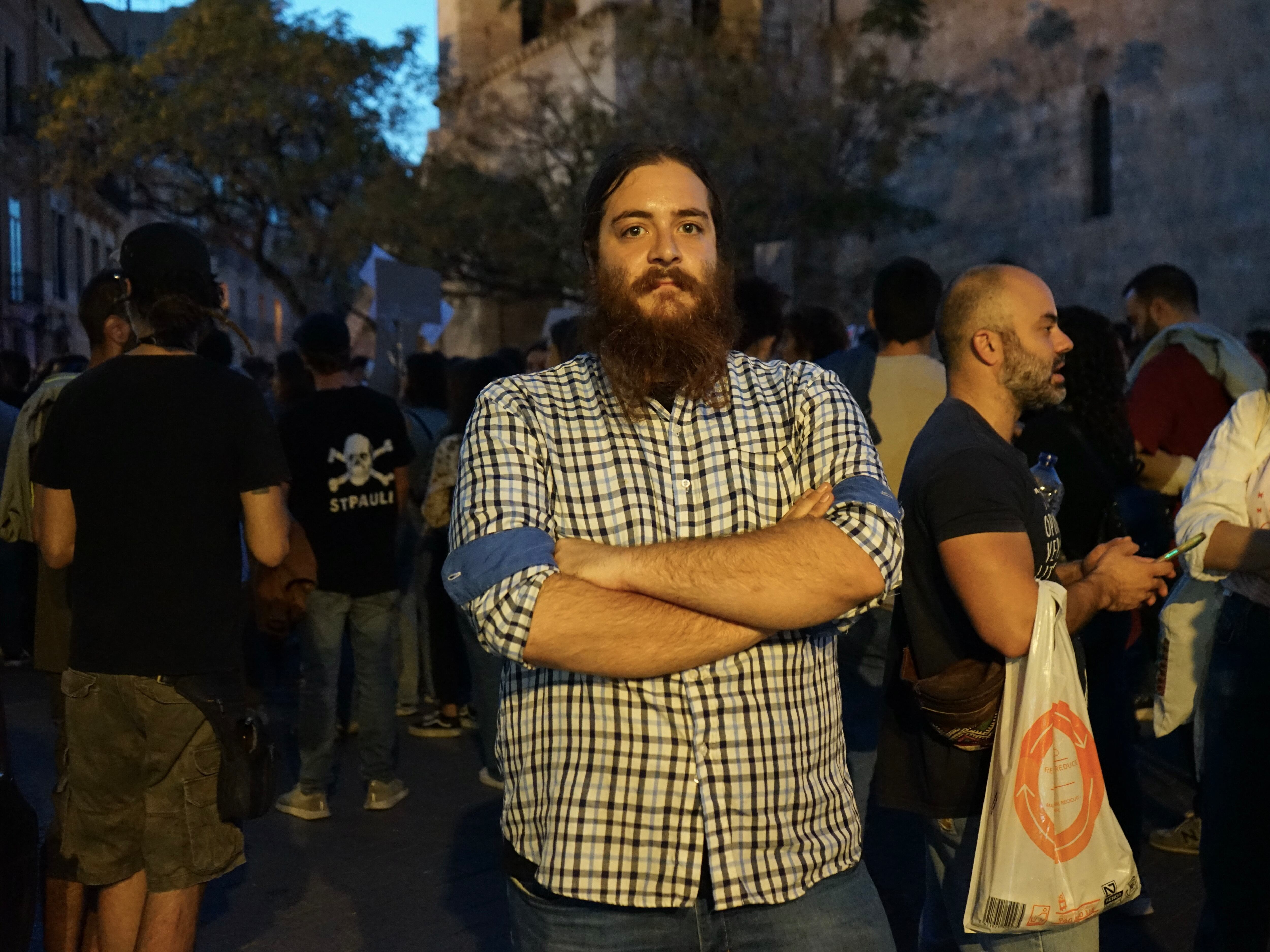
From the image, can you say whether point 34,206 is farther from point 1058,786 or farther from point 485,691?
point 1058,786

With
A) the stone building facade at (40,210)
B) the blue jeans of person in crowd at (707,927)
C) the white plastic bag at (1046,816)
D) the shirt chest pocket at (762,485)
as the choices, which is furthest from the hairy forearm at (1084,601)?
the stone building facade at (40,210)

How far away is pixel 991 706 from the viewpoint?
284 centimetres

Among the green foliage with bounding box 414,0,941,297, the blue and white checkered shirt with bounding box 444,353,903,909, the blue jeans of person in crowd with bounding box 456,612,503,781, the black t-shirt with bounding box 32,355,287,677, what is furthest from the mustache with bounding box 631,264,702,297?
the green foliage with bounding box 414,0,941,297

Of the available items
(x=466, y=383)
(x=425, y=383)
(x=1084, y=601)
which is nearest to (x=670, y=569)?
(x=1084, y=601)

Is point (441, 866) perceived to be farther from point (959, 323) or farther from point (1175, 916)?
point (959, 323)

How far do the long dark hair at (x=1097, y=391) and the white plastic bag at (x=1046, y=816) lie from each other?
1811 mm

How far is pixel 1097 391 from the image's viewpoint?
174 inches

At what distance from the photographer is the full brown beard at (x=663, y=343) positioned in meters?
2.29

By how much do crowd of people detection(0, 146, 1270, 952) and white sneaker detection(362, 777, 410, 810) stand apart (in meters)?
0.03

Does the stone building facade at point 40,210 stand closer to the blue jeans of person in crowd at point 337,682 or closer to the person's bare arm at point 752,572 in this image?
the blue jeans of person in crowd at point 337,682

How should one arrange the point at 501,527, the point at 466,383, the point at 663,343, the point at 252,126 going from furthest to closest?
the point at 252,126
the point at 466,383
the point at 663,343
the point at 501,527

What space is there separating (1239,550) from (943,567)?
0.95 m

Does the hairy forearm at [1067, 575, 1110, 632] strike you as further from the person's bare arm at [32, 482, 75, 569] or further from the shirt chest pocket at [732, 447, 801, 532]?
the person's bare arm at [32, 482, 75, 569]

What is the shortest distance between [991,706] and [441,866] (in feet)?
10.4
